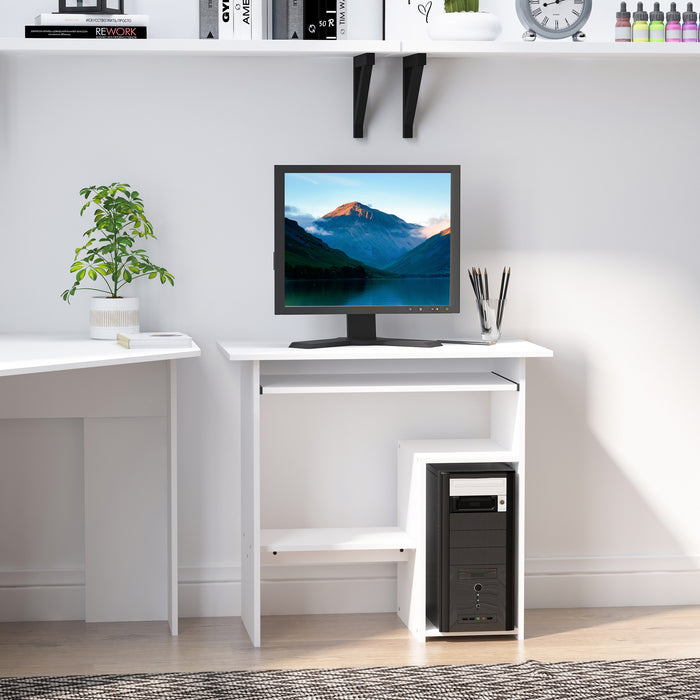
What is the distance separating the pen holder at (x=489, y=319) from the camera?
3129 mm

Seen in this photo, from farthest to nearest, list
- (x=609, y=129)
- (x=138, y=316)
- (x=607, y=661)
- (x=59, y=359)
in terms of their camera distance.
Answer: (x=609, y=129)
(x=138, y=316)
(x=607, y=661)
(x=59, y=359)

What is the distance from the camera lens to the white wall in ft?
10.5

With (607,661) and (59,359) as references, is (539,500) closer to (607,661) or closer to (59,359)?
(607,661)

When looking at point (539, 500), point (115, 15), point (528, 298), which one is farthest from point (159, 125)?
point (539, 500)

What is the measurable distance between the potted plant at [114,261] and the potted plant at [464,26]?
3.40 ft

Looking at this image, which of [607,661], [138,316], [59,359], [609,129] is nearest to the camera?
[59,359]

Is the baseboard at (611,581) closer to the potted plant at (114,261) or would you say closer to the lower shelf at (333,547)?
the lower shelf at (333,547)

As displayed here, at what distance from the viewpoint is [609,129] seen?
132 inches

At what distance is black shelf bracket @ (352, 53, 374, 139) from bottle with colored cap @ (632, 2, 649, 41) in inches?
32.0

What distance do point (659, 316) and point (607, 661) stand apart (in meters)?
1.17

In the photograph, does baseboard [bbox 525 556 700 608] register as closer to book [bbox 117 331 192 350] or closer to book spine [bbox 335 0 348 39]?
book [bbox 117 331 192 350]

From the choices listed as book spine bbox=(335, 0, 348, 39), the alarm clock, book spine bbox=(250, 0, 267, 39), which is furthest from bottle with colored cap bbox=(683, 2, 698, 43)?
book spine bbox=(250, 0, 267, 39)

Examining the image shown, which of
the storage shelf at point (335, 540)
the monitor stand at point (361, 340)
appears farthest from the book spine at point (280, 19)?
the storage shelf at point (335, 540)

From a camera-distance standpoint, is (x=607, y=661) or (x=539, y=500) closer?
(x=607, y=661)
